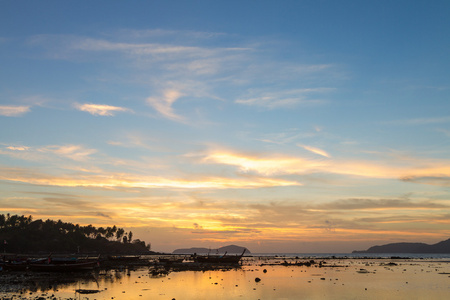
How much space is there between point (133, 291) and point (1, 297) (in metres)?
12.3

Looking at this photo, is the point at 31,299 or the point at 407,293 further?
the point at 407,293

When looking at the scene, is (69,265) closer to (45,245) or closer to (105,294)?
(105,294)

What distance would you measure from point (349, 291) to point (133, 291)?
24.1 metres

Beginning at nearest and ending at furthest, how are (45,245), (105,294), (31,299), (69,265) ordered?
(31,299)
(105,294)
(69,265)
(45,245)

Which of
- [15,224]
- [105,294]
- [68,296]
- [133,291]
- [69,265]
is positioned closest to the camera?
[68,296]

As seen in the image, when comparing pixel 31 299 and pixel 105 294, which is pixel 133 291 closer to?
pixel 105 294

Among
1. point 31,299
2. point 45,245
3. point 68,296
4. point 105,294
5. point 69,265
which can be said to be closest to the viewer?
point 31,299

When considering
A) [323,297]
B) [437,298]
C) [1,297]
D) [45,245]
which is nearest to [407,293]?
[437,298]

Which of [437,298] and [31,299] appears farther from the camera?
[437,298]

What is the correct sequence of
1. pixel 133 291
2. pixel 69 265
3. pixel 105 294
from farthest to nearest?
1. pixel 69 265
2. pixel 133 291
3. pixel 105 294

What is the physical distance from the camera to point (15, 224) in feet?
607

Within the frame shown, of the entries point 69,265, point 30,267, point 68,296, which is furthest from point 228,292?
point 30,267

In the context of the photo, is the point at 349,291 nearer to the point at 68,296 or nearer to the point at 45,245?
the point at 68,296

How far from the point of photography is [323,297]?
37.0m
